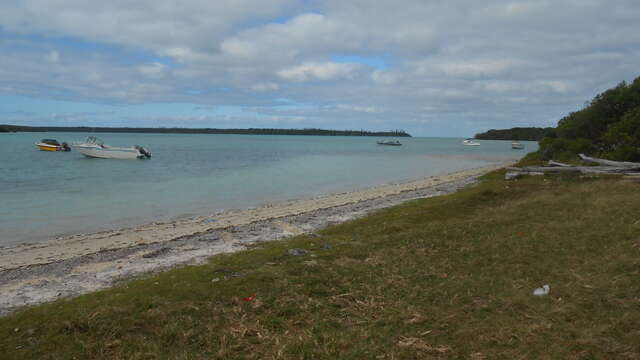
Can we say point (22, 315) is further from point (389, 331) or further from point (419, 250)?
point (419, 250)

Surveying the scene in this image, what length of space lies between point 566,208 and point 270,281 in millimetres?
9930

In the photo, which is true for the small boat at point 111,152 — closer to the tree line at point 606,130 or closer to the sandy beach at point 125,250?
the sandy beach at point 125,250

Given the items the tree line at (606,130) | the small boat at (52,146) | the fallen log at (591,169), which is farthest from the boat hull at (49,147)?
the fallen log at (591,169)

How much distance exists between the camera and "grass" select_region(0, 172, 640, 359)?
548cm

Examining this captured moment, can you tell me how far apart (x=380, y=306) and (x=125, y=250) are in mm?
9179

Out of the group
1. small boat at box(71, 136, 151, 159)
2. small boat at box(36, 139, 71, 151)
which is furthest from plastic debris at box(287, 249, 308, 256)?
small boat at box(36, 139, 71, 151)

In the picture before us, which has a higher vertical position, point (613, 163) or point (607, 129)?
point (607, 129)

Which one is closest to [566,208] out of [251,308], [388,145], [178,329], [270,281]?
[270,281]

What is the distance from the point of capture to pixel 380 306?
269 inches

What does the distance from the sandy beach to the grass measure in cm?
184

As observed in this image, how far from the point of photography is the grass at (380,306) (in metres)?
5.48

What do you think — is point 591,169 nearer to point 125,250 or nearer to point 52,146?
point 125,250

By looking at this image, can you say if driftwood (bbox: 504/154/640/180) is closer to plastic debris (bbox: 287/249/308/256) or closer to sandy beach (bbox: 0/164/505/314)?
sandy beach (bbox: 0/164/505/314)

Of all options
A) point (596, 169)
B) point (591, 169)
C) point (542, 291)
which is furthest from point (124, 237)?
point (596, 169)
